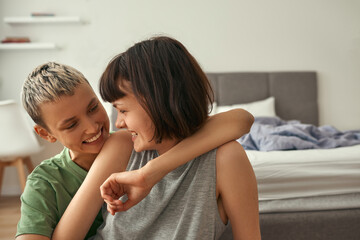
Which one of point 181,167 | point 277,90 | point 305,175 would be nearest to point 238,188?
point 181,167

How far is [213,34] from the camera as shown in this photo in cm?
358

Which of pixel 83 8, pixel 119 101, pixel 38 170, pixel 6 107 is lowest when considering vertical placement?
pixel 6 107

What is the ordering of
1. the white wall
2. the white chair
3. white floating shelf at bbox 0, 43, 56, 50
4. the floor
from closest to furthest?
the floor, the white chair, white floating shelf at bbox 0, 43, 56, 50, the white wall

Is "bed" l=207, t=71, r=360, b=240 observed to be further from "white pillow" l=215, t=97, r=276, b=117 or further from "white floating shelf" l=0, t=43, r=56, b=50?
"white floating shelf" l=0, t=43, r=56, b=50

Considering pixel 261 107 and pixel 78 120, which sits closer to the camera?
pixel 78 120

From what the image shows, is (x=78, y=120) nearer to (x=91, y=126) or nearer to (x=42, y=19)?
(x=91, y=126)

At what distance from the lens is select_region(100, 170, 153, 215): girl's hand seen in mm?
812

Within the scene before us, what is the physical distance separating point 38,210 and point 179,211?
36 cm

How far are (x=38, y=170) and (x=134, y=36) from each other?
8.95 ft

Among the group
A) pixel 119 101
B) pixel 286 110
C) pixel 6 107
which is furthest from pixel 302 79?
pixel 119 101

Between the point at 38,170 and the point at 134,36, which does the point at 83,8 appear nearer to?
the point at 134,36

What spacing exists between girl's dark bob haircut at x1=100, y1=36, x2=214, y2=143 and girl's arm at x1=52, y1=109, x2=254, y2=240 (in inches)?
2.2

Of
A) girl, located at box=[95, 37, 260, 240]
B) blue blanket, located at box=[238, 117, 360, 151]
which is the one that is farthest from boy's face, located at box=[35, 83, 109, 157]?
blue blanket, located at box=[238, 117, 360, 151]

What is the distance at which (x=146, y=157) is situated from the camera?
1.02 metres
